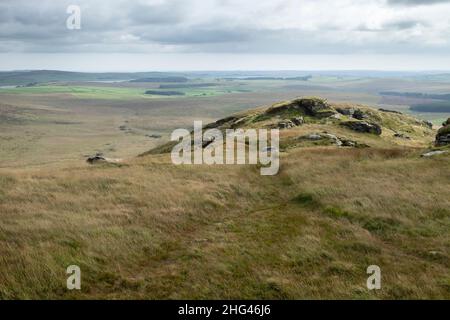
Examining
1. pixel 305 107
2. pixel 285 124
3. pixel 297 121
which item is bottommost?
pixel 285 124

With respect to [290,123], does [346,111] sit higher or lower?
higher

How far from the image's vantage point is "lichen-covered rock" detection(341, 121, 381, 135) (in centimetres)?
7323

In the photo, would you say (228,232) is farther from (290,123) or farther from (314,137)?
(290,123)

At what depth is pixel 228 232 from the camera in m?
20.6

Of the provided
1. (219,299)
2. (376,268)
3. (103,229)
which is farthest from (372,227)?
(103,229)

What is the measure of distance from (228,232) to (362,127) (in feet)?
192

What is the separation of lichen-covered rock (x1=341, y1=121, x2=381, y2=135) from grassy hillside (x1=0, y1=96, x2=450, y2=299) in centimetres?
4032

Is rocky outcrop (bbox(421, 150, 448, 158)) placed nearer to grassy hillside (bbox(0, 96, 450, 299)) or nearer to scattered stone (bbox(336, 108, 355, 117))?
grassy hillside (bbox(0, 96, 450, 299))

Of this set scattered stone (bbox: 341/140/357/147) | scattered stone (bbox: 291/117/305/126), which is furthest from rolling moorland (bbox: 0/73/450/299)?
scattered stone (bbox: 291/117/305/126)

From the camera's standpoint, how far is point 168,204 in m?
24.2

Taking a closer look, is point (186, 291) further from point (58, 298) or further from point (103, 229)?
point (103, 229)

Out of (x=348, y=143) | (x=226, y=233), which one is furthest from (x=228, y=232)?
(x=348, y=143)

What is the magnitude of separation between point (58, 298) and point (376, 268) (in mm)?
11455

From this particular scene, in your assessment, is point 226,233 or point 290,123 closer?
point 226,233
